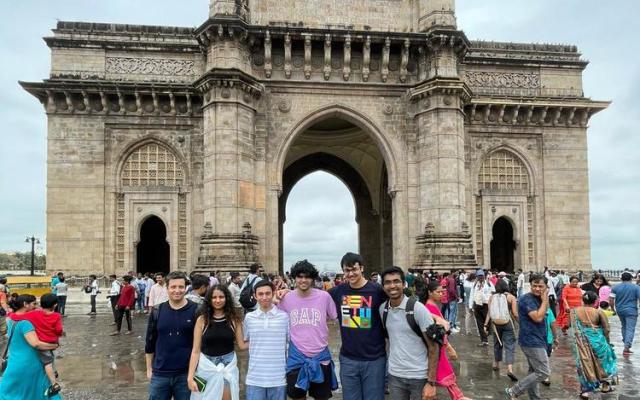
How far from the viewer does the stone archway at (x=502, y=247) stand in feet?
96.3

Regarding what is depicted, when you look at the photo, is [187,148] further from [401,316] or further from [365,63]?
[401,316]

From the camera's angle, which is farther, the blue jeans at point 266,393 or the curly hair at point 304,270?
the curly hair at point 304,270

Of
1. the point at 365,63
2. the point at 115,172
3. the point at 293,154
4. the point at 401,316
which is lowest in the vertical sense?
the point at 401,316

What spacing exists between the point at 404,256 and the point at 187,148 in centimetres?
989

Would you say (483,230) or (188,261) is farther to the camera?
(483,230)

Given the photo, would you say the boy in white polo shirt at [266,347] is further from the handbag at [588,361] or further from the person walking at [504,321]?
the person walking at [504,321]

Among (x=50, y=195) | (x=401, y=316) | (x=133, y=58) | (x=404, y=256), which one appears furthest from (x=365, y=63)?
(x=401, y=316)

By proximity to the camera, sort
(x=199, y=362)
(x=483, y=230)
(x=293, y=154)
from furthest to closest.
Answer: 1. (x=293, y=154)
2. (x=483, y=230)
3. (x=199, y=362)

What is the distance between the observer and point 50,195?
23.2 m

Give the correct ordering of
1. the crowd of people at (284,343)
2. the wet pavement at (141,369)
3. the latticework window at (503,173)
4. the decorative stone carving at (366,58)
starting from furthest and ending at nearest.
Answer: the latticework window at (503,173)
the decorative stone carving at (366,58)
the wet pavement at (141,369)
the crowd of people at (284,343)

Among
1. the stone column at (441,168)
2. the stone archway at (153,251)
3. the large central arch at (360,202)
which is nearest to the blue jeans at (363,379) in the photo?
the stone column at (441,168)

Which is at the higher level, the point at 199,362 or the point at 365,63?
the point at 365,63

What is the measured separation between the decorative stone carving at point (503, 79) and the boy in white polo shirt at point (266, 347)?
22.2 meters

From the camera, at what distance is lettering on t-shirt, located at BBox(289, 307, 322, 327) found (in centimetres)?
Result: 588
